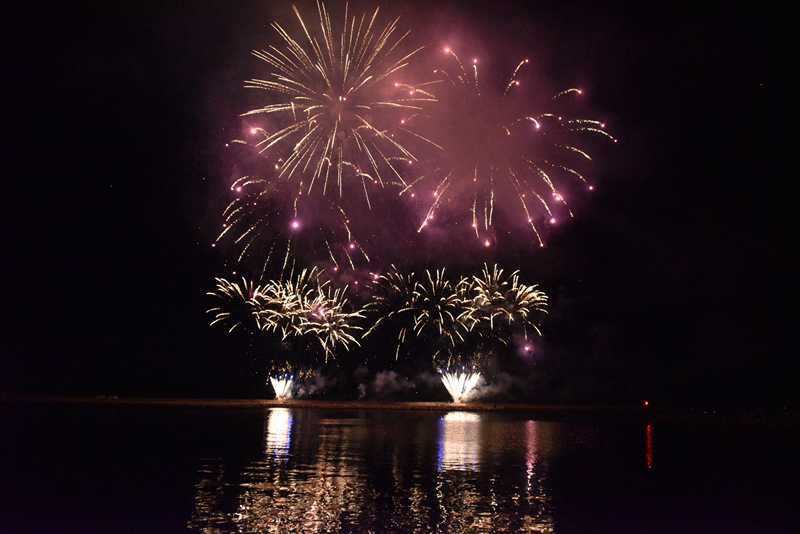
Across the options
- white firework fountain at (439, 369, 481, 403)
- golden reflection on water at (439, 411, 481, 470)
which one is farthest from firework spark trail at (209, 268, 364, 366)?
golden reflection on water at (439, 411, 481, 470)

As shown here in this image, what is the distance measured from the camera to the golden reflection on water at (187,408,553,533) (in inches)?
722

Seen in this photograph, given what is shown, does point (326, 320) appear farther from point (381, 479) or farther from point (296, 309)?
point (381, 479)

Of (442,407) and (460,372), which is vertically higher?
(460,372)

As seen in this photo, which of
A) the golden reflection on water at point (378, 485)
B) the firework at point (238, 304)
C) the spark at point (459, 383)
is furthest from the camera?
the spark at point (459, 383)

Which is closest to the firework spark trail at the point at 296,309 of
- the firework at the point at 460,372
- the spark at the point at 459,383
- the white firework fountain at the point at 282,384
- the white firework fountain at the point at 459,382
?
the white firework fountain at the point at 282,384

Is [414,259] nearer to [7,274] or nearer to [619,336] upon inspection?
[619,336]

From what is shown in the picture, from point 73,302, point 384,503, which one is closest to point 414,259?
point 73,302

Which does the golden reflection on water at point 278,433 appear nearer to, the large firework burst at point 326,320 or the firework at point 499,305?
the large firework burst at point 326,320

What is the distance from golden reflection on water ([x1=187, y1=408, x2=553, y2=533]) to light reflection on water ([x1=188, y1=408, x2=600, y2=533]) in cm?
3

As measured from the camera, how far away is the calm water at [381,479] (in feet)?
61.9

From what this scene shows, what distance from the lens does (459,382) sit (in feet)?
237

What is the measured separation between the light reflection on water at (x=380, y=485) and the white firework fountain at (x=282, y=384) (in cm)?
3144

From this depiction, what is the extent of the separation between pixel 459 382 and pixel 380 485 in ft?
161

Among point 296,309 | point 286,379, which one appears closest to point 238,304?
point 296,309
